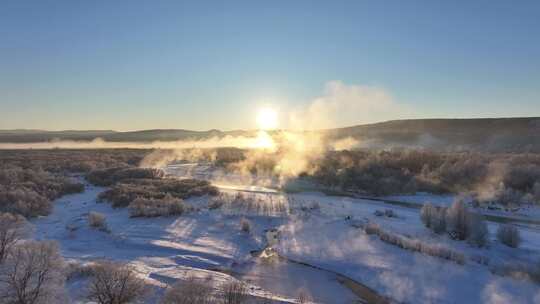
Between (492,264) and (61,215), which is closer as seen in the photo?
(492,264)

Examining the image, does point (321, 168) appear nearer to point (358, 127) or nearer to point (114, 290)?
point (114, 290)

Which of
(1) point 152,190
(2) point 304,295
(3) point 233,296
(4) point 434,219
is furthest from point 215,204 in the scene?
(3) point 233,296

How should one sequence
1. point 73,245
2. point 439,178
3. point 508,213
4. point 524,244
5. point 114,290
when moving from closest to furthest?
point 114,290 → point 73,245 → point 524,244 → point 508,213 → point 439,178

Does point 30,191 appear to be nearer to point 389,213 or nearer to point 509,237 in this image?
point 389,213

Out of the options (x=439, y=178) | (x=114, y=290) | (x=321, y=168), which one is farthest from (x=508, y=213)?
(x=114, y=290)

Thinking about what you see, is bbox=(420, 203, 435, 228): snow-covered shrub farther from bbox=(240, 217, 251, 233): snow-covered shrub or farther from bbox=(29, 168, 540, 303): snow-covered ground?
bbox=(240, 217, 251, 233): snow-covered shrub
